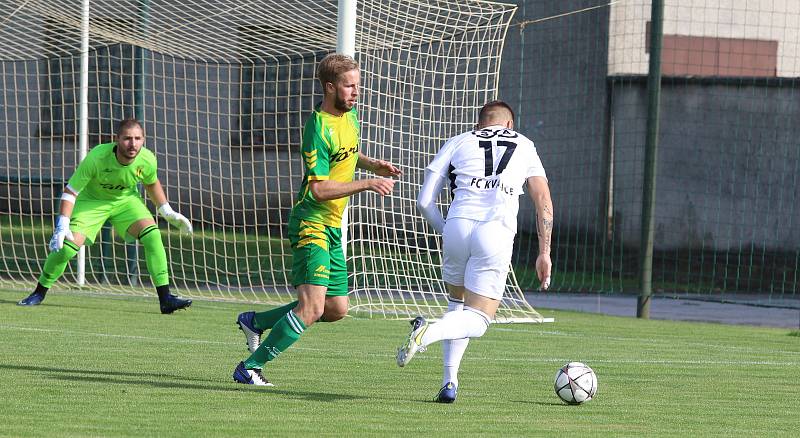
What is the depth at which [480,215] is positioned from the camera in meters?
6.17

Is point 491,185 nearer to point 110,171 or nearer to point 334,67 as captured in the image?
point 334,67

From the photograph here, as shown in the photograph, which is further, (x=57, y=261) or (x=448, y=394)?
(x=57, y=261)

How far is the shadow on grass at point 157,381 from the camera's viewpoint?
643 cm

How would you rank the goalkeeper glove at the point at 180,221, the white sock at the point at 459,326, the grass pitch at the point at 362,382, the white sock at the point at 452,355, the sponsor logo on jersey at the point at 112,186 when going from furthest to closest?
the sponsor logo on jersey at the point at 112,186 < the goalkeeper glove at the point at 180,221 < the white sock at the point at 452,355 < the white sock at the point at 459,326 < the grass pitch at the point at 362,382

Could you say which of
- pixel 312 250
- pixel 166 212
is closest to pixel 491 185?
pixel 312 250

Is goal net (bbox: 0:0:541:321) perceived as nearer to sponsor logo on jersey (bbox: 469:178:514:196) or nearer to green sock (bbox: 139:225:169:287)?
green sock (bbox: 139:225:169:287)

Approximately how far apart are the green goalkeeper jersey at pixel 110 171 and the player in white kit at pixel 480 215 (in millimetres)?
5402

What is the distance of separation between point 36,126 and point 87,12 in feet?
21.3

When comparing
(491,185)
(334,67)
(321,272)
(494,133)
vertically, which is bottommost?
(321,272)

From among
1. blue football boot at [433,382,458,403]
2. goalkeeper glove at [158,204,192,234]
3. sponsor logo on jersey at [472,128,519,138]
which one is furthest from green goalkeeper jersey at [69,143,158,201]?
blue football boot at [433,382,458,403]

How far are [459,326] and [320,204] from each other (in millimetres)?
1078

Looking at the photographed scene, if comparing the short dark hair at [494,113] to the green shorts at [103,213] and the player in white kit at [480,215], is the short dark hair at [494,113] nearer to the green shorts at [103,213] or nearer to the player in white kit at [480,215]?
the player in white kit at [480,215]

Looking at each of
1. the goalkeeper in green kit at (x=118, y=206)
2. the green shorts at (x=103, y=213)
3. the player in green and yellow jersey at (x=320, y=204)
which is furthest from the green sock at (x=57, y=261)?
the player in green and yellow jersey at (x=320, y=204)

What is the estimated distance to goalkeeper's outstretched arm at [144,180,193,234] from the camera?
10.8 m
